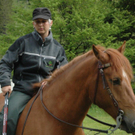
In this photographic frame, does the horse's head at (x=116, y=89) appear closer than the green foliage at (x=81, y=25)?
Yes

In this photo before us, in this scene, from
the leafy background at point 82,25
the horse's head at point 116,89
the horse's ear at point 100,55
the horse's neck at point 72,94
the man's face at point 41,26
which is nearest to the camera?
the horse's head at point 116,89

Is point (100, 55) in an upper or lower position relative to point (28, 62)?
upper

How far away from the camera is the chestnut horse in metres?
2.54

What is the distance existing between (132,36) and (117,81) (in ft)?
55.9

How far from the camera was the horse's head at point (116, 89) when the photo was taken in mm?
2494

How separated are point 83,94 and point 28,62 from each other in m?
1.20

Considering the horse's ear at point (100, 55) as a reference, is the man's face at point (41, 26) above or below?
above

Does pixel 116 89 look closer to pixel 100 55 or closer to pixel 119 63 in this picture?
pixel 119 63

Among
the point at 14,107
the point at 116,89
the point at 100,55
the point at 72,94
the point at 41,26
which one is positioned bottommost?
the point at 14,107

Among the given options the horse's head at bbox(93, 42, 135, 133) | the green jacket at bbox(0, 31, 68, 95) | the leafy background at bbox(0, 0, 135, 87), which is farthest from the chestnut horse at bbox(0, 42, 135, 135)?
the leafy background at bbox(0, 0, 135, 87)

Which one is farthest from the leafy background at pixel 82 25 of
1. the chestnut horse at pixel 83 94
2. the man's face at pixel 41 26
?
the chestnut horse at pixel 83 94

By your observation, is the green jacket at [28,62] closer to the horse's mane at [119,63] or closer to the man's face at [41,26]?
the man's face at [41,26]

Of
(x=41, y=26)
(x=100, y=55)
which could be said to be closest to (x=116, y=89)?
(x=100, y=55)

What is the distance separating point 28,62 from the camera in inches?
143
